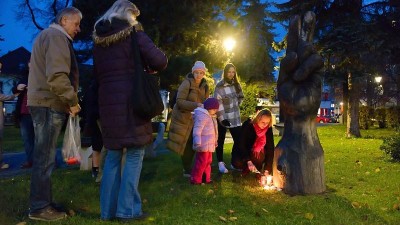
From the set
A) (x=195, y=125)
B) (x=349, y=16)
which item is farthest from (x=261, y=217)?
(x=349, y=16)

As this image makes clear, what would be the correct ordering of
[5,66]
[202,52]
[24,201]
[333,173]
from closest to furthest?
[24,201] < [333,173] < [202,52] < [5,66]

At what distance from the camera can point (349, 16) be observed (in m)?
17.6

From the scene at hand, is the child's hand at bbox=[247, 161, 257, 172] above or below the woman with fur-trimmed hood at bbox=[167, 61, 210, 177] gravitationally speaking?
below

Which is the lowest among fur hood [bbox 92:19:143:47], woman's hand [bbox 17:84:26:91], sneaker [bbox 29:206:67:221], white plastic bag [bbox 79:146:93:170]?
sneaker [bbox 29:206:67:221]

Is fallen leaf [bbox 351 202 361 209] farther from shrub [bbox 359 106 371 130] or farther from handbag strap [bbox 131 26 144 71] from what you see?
shrub [bbox 359 106 371 130]

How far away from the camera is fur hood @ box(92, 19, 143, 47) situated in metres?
3.91

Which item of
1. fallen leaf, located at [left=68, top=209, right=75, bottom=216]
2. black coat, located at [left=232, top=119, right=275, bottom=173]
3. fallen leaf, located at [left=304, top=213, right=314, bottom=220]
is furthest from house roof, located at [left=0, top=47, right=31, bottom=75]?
fallen leaf, located at [left=304, top=213, right=314, bottom=220]

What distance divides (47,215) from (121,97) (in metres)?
1.44

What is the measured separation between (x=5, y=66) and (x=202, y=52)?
124ft

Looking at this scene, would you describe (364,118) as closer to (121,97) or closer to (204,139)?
(204,139)

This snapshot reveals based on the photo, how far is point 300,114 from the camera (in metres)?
5.41

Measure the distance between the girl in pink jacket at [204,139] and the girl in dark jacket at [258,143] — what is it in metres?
0.56

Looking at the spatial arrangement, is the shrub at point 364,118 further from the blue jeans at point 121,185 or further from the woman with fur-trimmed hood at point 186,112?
the blue jeans at point 121,185

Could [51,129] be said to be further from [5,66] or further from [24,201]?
[5,66]
